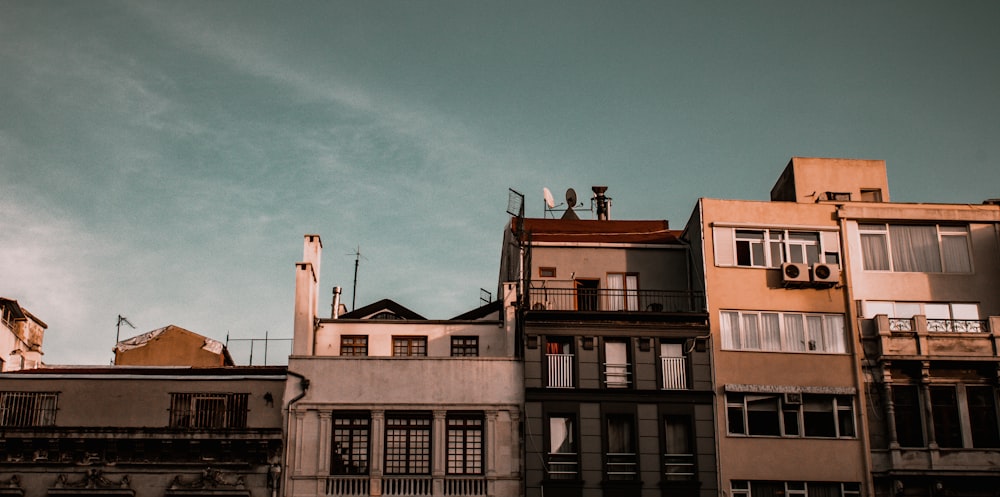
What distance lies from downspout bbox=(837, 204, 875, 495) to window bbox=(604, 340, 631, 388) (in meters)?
8.54

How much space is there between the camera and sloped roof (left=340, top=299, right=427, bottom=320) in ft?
167

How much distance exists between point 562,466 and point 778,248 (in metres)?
12.3

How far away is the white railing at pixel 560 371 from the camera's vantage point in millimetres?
45844

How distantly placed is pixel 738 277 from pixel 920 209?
794 centimetres

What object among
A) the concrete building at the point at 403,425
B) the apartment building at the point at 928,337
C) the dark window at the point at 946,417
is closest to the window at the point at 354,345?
the concrete building at the point at 403,425

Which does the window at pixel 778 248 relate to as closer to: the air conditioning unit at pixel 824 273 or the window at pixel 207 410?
the air conditioning unit at pixel 824 273

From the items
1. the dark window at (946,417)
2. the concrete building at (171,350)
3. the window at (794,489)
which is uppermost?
the concrete building at (171,350)

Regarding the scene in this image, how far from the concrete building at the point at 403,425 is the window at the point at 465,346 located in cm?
264

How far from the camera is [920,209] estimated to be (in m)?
49.4

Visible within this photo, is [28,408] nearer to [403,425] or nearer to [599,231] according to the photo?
[403,425]

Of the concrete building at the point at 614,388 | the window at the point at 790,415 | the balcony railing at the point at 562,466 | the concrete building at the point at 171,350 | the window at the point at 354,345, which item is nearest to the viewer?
the balcony railing at the point at 562,466

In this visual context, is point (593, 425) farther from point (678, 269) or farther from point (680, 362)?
point (678, 269)

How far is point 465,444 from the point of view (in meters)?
45.1

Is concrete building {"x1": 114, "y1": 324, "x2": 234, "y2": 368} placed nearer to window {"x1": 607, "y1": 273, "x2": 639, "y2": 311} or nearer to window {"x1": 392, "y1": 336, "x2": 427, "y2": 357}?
window {"x1": 392, "y1": 336, "x2": 427, "y2": 357}
